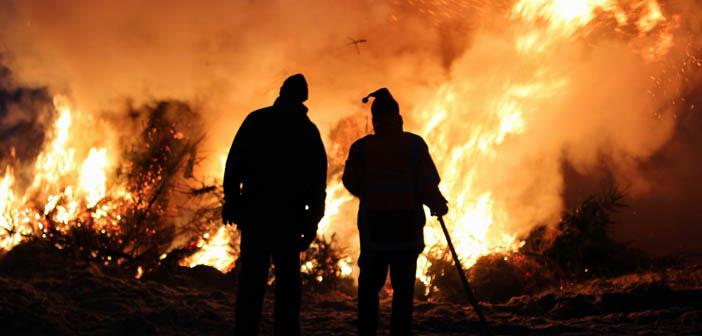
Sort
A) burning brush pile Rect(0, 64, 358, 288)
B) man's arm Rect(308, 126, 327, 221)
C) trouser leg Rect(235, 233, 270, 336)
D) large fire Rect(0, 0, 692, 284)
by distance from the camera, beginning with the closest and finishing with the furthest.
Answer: trouser leg Rect(235, 233, 270, 336)
man's arm Rect(308, 126, 327, 221)
burning brush pile Rect(0, 64, 358, 288)
large fire Rect(0, 0, 692, 284)

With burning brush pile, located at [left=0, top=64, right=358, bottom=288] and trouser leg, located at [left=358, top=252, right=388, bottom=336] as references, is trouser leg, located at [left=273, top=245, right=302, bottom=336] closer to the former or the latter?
trouser leg, located at [left=358, top=252, right=388, bottom=336]

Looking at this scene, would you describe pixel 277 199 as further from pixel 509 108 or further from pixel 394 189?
pixel 509 108

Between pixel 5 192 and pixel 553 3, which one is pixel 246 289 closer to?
pixel 5 192

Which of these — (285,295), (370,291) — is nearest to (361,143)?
(370,291)

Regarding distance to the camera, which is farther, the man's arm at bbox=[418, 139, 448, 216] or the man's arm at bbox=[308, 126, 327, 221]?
the man's arm at bbox=[418, 139, 448, 216]

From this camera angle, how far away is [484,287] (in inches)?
286

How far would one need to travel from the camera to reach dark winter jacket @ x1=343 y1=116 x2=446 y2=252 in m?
3.77

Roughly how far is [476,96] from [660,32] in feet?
9.82

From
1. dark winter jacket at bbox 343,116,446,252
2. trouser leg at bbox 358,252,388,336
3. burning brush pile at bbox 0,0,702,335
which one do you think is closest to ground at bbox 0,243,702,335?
burning brush pile at bbox 0,0,702,335

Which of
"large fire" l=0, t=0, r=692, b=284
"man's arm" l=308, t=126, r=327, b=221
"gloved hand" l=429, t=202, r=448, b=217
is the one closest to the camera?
"man's arm" l=308, t=126, r=327, b=221

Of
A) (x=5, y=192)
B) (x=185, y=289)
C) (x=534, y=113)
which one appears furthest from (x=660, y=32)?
(x=5, y=192)

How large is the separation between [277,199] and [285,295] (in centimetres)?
61

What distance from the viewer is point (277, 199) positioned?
3.57 metres

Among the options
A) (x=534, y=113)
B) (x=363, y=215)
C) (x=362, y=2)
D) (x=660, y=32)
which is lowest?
(x=363, y=215)
